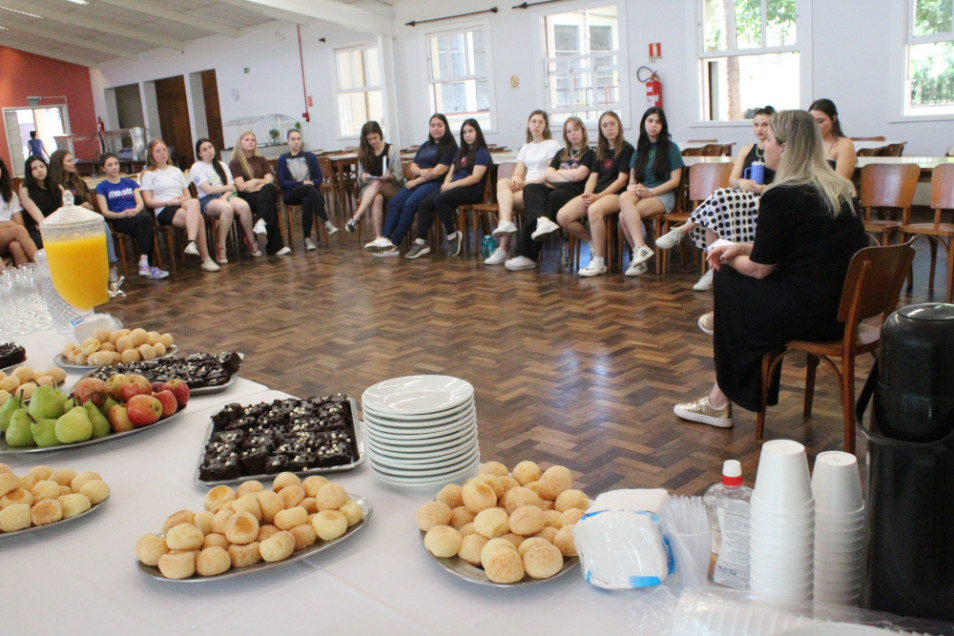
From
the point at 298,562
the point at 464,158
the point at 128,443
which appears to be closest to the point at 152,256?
the point at 464,158

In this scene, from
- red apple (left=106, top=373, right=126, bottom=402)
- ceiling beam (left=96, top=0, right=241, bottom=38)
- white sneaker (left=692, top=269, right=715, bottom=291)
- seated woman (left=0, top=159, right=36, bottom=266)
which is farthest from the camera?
ceiling beam (left=96, top=0, right=241, bottom=38)

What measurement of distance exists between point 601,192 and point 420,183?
1943 mm

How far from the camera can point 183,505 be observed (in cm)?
143

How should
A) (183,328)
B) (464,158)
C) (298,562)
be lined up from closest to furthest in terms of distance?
1. (298,562)
2. (183,328)
3. (464,158)

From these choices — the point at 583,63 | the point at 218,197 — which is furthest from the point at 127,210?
the point at 583,63

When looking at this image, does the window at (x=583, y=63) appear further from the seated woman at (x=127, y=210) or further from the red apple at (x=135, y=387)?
the red apple at (x=135, y=387)

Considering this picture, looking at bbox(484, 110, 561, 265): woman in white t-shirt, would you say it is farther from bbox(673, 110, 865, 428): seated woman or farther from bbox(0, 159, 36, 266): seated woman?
bbox(673, 110, 865, 428): seated woman

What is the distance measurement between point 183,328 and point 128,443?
3.52 metres

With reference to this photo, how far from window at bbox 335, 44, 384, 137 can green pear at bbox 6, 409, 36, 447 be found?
12.4 metres

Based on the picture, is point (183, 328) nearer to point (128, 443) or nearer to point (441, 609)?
point (128, 443)

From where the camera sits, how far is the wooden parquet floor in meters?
2.92

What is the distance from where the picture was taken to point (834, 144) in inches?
192

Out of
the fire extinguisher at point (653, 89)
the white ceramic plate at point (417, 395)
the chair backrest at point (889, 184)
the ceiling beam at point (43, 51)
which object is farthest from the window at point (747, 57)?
the ceiling beam at point (43, 51)

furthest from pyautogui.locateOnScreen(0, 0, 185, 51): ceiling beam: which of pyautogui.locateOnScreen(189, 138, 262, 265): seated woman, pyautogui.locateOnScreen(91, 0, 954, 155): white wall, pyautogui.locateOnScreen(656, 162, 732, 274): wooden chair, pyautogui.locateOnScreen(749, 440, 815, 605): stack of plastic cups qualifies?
pyautogui.locateOnScreen(749, 440, 815, 605): stack of plastic cups
